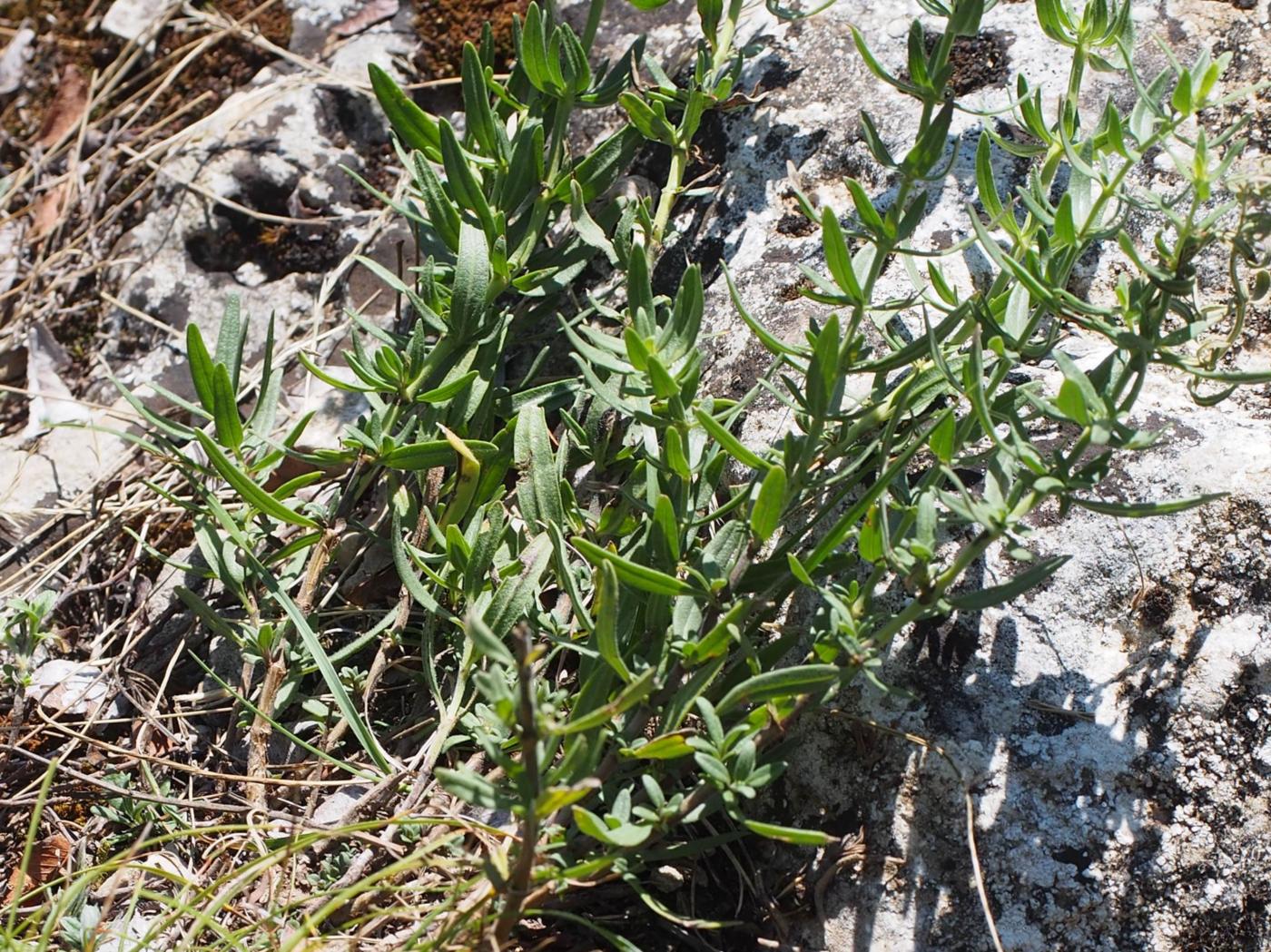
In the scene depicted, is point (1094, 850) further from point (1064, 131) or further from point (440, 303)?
point (440, 303)

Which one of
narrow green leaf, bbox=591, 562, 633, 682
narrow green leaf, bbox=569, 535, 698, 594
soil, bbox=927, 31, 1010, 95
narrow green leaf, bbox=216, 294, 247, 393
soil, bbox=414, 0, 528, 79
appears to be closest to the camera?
narrow green leaf, bbox=591, 562, 633, 682

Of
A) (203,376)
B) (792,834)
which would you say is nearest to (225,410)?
(203,376)

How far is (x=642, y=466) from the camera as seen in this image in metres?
1.52

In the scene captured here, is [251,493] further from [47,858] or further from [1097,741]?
[1097,741]

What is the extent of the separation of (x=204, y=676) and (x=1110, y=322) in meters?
1.46

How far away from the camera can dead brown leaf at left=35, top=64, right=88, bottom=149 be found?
2.70m

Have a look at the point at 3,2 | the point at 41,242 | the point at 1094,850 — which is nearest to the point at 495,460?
the point at 1094,850

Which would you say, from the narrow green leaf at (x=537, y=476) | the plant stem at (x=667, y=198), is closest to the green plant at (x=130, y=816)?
the narrow green leaf at (x=537, y=476)

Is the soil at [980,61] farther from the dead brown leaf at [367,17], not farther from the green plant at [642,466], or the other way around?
the dead brown leaf at [367,17]

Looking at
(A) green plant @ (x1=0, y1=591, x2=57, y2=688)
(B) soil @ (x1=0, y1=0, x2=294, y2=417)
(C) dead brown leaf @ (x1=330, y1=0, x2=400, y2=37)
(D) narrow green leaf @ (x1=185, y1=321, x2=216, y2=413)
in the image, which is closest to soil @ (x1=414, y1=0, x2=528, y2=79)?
(C) dead brown leaf @ (x1=330, y1=0, x2=400, y2=37)

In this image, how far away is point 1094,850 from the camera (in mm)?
1382

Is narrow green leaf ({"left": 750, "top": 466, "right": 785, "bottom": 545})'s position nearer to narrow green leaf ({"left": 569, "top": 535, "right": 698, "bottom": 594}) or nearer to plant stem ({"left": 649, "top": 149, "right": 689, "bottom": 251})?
narrow green leaf ({"left": 569, "top": 535, "right": 698, "bottom": 594})

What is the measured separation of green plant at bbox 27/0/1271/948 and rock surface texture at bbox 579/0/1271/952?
9 cm

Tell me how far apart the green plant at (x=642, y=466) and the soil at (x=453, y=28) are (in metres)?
0.57
